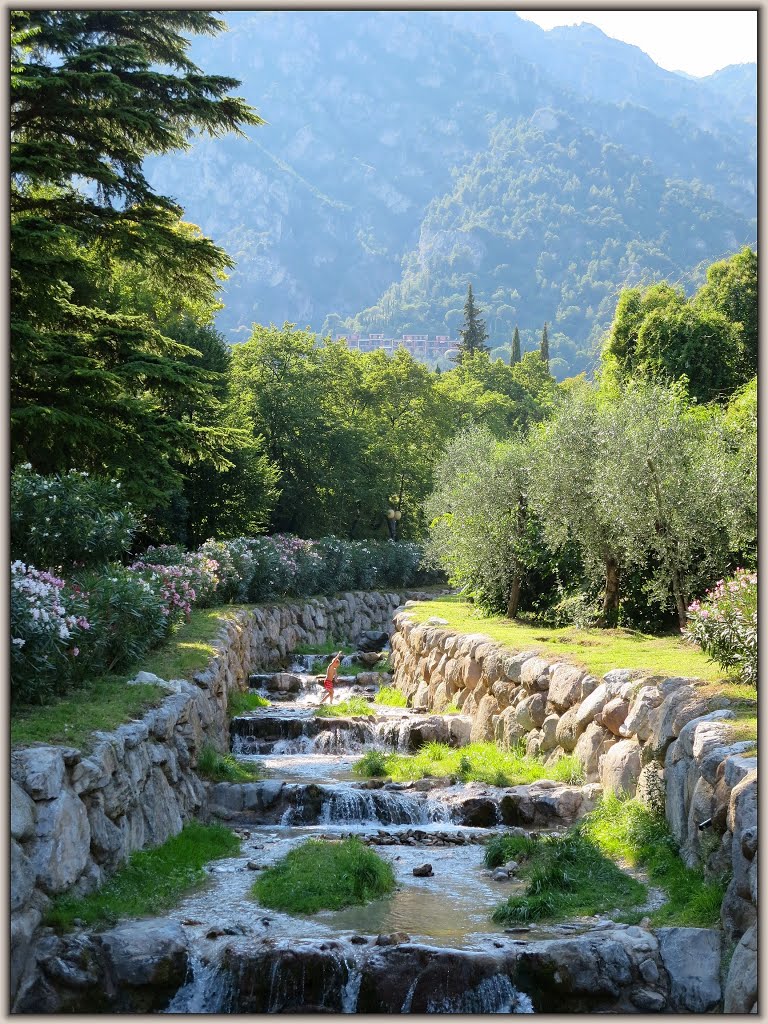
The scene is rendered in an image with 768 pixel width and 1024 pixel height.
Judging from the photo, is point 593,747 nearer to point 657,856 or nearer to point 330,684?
point 657,856

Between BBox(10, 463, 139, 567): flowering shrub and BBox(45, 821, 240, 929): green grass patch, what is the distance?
386 centimetres

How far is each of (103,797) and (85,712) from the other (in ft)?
3.63

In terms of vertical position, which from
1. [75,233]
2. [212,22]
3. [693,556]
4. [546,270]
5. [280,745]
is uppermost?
[546,270]

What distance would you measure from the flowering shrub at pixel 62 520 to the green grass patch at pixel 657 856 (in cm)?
660

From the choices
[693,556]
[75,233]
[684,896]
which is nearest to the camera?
[684,896]

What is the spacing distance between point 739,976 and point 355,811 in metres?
5.77

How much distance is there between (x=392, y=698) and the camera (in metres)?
18.3

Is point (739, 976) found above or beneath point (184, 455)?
beneath

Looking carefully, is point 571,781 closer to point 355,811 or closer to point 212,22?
point 355,811

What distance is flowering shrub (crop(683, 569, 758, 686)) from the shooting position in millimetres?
8641

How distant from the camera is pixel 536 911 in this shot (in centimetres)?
734

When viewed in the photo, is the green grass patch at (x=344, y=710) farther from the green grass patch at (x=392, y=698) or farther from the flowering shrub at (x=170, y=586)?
the flowering shrub at (x=170, y=586)

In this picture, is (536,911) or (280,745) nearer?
(536,911)

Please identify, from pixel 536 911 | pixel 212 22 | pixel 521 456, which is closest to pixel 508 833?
pixel 536 911
